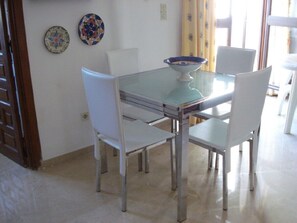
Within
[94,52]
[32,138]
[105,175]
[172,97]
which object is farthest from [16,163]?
[172,97]

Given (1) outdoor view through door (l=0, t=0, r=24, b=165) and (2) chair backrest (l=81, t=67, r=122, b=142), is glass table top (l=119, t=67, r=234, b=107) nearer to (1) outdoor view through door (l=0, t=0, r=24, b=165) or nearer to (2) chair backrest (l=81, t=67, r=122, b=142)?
(2) chair backrest (l=81, t=67, r=122, b=142)

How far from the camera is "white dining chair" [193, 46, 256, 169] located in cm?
274

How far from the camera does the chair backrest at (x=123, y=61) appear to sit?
2871 millimetres

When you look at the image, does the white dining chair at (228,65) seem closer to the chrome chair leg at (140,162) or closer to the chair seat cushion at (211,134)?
the chair seat cushion at (211,134)

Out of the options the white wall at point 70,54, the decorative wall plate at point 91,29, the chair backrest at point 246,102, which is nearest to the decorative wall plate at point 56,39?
the white wall at point 70,54

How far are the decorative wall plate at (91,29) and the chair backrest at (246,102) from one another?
1.42 metres

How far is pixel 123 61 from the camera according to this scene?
9.70 ft

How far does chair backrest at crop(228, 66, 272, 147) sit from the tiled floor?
485 mm

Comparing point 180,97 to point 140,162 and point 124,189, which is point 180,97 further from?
point 140,162

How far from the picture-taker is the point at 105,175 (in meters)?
2.72

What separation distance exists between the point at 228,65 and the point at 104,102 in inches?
55.2

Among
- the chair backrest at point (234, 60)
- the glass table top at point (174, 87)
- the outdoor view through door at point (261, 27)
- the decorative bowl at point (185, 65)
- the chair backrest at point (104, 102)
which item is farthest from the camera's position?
the outdoor view through door at point (261, 27)

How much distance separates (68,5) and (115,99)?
1.13 meters

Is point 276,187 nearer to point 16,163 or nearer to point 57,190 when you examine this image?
point 57,190
